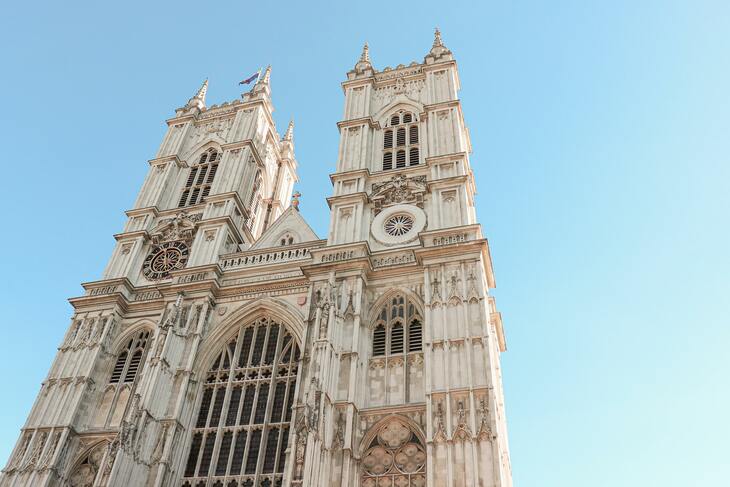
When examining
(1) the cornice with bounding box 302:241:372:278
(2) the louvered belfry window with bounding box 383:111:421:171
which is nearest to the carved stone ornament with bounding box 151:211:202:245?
(1) the cornice with bounding box 302:241:372:278

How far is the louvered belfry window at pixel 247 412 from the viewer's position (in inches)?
918

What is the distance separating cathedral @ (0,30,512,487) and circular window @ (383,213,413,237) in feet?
0.22

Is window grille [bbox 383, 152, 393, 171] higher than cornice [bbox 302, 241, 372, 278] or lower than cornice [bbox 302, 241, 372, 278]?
higher

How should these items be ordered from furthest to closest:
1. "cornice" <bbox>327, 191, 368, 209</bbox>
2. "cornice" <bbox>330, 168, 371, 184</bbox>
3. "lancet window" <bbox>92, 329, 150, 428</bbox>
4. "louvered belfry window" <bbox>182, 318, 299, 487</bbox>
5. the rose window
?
"cornice" <bbox>330, 168, 371, 184</bbox>
"cornice" <bbox>327, 191, 368, 209</bbox>
"lancet window" <bbox>92, 329, 150, 428</bbox>
"louvered belfry window" <bbox>182, 318, 299, 487</bbox>
the rose window

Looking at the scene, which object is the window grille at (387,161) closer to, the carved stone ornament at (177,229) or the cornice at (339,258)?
the cornice at (339,258)

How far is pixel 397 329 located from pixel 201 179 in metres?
16.6

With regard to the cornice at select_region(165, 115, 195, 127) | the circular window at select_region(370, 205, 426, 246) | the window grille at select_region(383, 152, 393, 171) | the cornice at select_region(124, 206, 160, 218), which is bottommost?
the circular window at select_region(370, 205, 426, 246)

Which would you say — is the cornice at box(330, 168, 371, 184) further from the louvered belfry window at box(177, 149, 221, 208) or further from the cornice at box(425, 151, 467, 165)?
the louvered belfry window at box(177, 149, 221, 208)

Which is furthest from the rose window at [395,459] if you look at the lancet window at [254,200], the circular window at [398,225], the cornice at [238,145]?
the cornice at [238,145]

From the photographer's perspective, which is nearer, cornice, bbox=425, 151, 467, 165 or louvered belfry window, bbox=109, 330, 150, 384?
louvered belfry window, bbox=109, 330, 150, 384

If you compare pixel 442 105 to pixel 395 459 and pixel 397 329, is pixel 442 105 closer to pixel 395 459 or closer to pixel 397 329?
pixel 397 329

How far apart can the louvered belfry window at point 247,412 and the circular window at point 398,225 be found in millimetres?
6446

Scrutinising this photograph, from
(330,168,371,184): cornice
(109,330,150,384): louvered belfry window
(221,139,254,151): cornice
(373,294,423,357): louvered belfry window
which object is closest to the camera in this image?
(373,294,423,357): louvered belfry window

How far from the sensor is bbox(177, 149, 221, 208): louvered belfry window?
1400 inches
